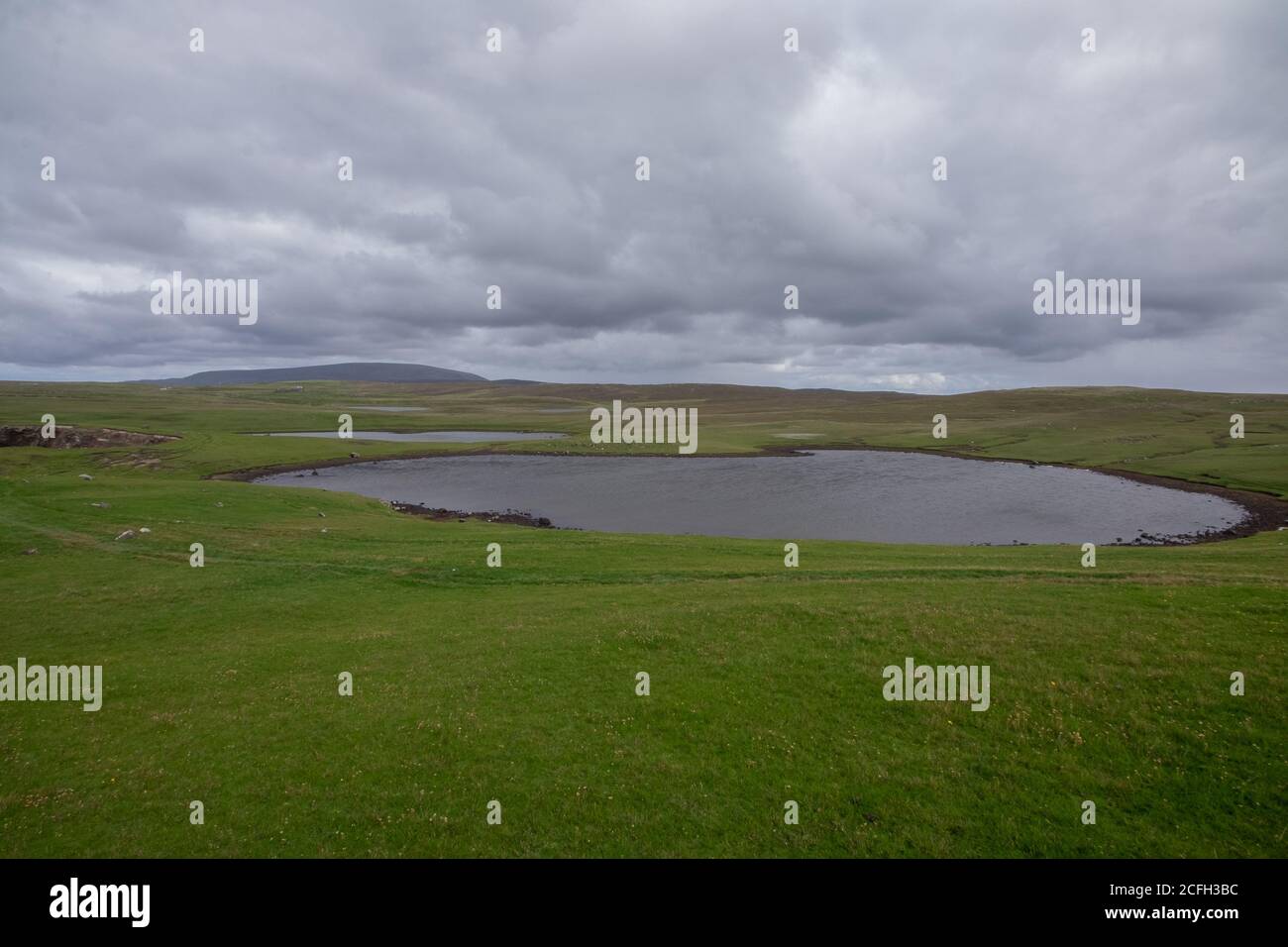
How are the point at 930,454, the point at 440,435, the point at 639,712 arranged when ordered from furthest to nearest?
the point at 440,435, the point at 930,454, the point at 639,712

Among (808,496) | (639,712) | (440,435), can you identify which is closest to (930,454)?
(808,496)

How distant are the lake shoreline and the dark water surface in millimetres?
2296

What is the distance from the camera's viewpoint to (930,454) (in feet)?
463

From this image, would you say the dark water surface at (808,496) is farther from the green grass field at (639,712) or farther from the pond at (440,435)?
the pond at (440,435)

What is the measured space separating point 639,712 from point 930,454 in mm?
139381

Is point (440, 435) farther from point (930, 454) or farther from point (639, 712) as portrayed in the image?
point (639, 712)

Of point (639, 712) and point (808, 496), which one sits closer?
point (639, 712)

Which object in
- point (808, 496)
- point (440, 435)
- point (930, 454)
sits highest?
point (440, 435)

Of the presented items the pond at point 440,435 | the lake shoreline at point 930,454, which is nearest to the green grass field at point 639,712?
the lake shoreline at point 930,454

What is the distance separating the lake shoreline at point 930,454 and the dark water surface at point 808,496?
2.30 meters

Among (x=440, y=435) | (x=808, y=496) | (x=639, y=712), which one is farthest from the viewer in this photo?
(x=440, y=435)

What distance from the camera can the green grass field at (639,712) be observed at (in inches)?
552

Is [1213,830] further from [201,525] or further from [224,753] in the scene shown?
[201,525]
